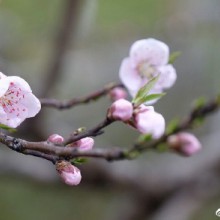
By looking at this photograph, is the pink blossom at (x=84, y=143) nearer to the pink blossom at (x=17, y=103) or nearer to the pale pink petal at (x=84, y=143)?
the pale pink petal at (x=84, y=143)

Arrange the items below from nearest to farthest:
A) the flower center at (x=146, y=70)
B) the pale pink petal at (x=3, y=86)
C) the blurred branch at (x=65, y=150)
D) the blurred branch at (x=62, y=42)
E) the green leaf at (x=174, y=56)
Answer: the blurred branch at (x=65, y=150)
the pale pink petal at (x=3, y=86)
the green leaf at (x=174, y=56)
the flower center at (x=146, y=70)
the blurred branch at (x=62, y=42)

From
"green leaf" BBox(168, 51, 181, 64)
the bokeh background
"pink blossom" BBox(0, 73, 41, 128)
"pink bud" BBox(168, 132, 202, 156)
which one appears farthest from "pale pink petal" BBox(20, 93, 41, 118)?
the bokeh background

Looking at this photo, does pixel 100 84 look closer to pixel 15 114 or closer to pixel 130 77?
pixel 130 77

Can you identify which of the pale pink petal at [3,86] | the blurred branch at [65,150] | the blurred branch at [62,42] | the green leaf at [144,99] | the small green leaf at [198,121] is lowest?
the blurred branch at [65,150]

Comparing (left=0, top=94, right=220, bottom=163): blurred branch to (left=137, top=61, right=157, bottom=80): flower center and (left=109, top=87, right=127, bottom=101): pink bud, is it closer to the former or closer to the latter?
(left=109, top=87, right=127, bottom=101): pink bud

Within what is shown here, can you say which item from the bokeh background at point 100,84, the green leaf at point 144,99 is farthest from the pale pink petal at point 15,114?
the bokeh background at point 100,84
